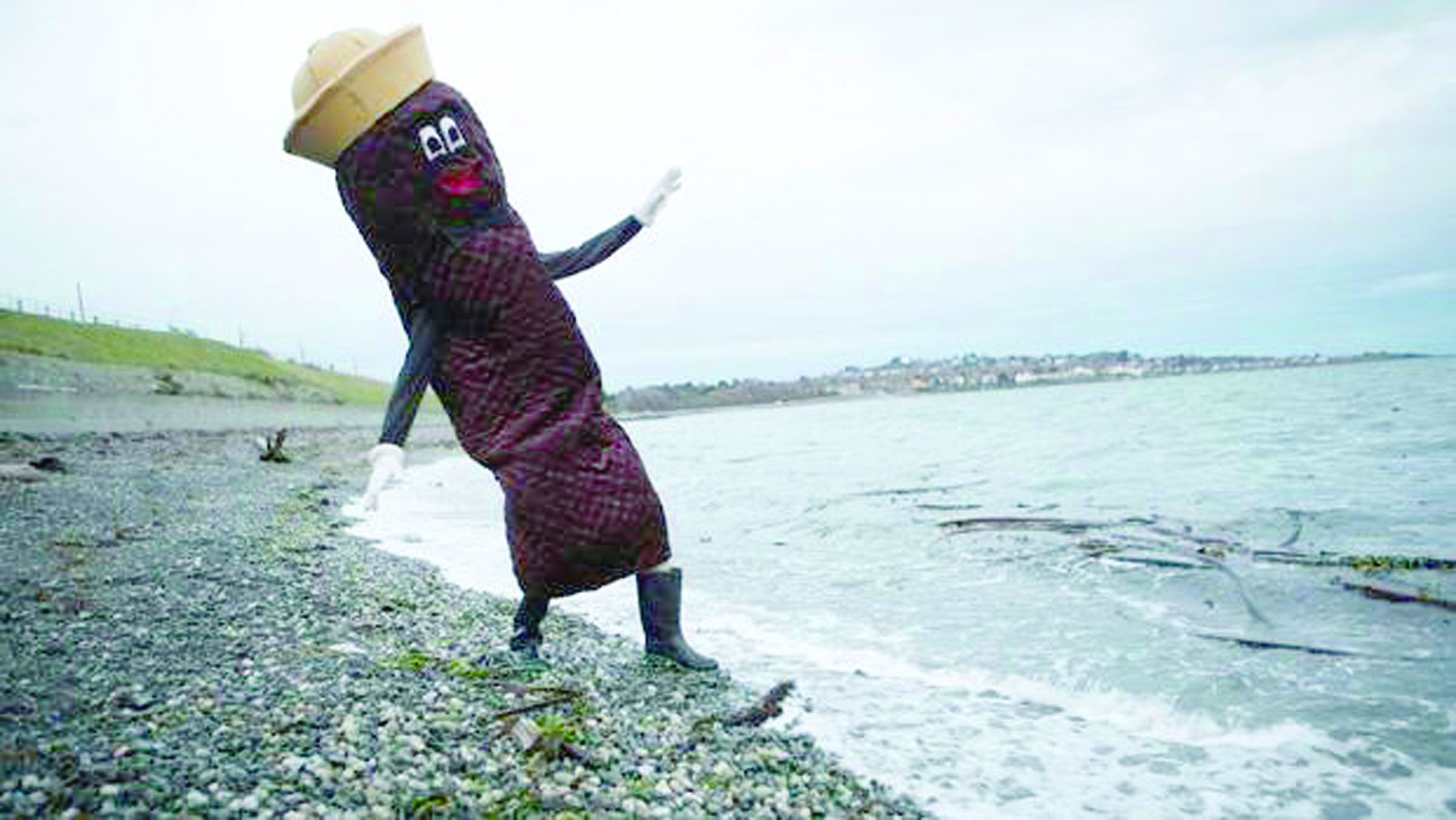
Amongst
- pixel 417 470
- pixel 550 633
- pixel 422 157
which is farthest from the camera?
pixel 417 470

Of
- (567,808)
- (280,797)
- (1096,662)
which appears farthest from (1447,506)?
(280,797)

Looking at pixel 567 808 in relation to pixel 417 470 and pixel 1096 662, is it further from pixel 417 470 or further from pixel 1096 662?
pixel 417 470

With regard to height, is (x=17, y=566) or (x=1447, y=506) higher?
(x=17, y=566)

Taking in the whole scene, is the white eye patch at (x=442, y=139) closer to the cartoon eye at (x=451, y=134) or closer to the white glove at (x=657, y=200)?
the cartoon eye at (x=451, y=134)

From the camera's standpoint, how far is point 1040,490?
19.0 metres

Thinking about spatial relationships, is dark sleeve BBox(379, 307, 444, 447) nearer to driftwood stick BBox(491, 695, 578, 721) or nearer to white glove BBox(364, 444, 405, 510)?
white glove BBox(364, 444, 405, 510)

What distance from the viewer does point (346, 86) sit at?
3.99m

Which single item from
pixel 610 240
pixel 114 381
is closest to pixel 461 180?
pixel 610 240

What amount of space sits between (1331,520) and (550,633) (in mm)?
13140

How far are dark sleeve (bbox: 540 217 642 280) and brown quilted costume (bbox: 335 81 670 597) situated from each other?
25 cm

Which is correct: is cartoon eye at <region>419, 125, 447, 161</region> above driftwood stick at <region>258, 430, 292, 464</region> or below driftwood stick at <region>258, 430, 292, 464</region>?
above

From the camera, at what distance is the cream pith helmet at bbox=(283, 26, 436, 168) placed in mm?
3998

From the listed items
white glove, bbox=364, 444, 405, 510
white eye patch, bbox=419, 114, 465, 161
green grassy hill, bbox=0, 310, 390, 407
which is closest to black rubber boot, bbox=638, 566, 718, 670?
white glove, bbox=364, 444, 405, 510

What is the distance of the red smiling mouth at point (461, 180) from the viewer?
427 cm
